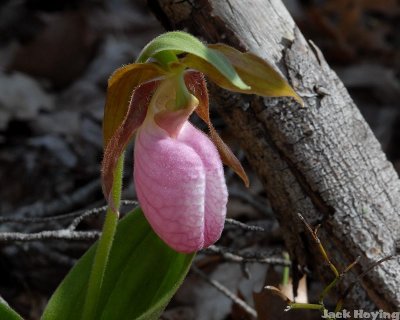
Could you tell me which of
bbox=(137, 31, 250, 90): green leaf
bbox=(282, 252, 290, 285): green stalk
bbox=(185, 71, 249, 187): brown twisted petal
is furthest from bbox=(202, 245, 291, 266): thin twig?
bbox=(137, 31, 250, 90): green leaf

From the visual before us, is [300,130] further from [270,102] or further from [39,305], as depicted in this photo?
[39,305]

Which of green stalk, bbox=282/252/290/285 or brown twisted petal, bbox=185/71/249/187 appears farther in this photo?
green stalk, bbox=282/252/290/285

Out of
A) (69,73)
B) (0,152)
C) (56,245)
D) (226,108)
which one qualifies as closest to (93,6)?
(69,73)

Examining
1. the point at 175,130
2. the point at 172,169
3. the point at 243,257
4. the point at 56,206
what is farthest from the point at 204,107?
the point at 56,206

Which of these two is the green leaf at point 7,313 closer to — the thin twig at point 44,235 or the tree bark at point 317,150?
the thin twig at point 44,235

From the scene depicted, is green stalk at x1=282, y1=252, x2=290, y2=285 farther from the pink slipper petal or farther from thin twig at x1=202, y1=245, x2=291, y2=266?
the pink slipper petal

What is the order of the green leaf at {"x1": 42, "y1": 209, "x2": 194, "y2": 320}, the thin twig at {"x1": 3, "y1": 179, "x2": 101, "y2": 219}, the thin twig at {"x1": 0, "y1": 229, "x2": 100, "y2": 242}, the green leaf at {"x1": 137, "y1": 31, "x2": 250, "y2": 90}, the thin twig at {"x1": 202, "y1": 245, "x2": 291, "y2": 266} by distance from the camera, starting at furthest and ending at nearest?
1. the thin twig at {"x1": 3, "y1": 179, "x2": 101, "y2": 219}
2. the thin twig at {"x1": 202, "y1": 245, "x2": 291, "y2": 266}
3. the thin twig at {"x1": 0, "y1": 229, "x2": 100, "y2": 242}
4. the green leaf at {"x1": 42, "y1": 209, "x2": 194, "y2": 320}
5. the green leaf at {"x1": 137, "y1": 31, "x2": 250, "y2": 90}

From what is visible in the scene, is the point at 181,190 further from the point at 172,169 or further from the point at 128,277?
the point at 128,277

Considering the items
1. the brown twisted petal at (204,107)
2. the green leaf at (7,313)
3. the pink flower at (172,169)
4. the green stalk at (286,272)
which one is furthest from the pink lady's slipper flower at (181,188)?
the green stalk at (286,272)
